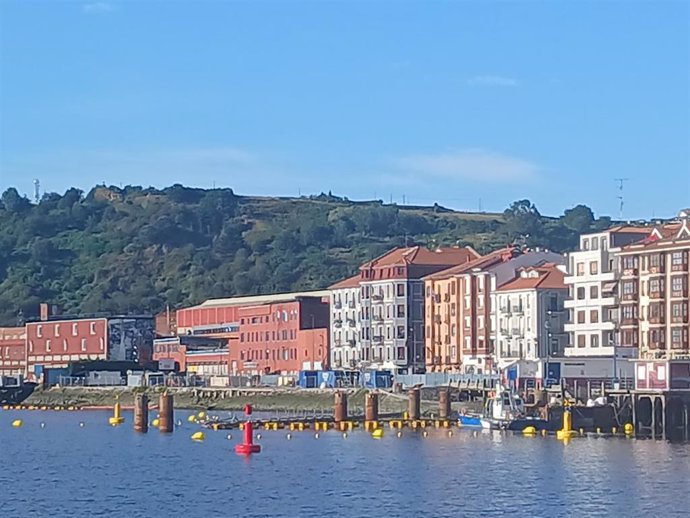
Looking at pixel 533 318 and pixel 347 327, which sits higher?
pixel 533 318

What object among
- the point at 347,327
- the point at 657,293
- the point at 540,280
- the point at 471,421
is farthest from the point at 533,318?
the point at 471,421

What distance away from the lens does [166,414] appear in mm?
123312

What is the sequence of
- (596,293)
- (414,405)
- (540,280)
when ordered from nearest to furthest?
(414,405) < (596,293) < (540,280)

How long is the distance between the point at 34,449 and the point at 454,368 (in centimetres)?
6454

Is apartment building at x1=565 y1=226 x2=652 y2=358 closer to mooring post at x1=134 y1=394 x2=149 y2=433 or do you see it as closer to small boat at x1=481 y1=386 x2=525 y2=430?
small boat at x1=481 y1=386 x2=525 y2=430

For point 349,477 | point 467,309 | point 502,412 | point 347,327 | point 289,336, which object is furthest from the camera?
point 289,336

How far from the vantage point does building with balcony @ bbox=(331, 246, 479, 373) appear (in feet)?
576

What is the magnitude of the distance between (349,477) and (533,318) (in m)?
74.9

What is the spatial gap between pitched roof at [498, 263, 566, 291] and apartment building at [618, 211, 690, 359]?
42.8 feet

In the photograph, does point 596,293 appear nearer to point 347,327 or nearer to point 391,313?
point 391,313

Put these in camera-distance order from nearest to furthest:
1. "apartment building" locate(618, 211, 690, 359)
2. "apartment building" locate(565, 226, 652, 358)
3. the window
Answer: "apartment building" locate(618, 211, 690, 359)
the window
"apartment building" locate(565, 226, 652, 358)

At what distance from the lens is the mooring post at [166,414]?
12199 cm

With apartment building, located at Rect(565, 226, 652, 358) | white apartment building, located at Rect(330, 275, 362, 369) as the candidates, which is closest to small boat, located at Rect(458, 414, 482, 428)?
apartment building, located at Rect(565, 226, 652, 358)

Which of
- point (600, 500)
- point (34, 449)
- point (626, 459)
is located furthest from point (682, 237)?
point (600, 500)
